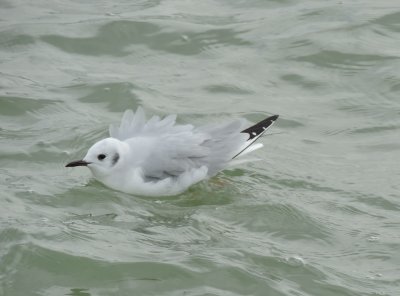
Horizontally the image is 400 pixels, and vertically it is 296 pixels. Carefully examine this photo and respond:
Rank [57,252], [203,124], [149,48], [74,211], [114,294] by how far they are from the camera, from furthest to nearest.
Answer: [149,48], [203,124], [74,211], [57,252], [114,294]

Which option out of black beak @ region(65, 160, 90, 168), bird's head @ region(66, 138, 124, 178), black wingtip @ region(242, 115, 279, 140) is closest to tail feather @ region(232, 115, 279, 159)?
black wingtip @ region(242, 115, 279, 140)

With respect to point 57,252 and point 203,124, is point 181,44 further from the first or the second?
point 57,252

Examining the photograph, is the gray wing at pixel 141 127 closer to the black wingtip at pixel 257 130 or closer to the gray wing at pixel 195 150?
the gray wing at pixel 195 150

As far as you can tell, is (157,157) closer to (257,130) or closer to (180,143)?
(180,143)

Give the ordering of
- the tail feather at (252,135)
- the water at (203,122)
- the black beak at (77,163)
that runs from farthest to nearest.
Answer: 1. the tail feather at (252,135)
2. the black beak at (77,163)
3. the water at (203,122)

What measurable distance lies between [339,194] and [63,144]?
251 cm

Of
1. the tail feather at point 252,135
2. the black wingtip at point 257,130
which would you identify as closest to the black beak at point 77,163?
the tail feather at point 252,135

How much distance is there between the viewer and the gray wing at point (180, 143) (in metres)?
8.30

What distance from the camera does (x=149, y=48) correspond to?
1159 centimetres

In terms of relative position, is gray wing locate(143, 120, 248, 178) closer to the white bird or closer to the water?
the white bird

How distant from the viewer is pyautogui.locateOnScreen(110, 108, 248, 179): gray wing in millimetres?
8297

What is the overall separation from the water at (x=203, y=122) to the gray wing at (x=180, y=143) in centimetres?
28

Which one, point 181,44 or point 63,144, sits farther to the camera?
point 181,44

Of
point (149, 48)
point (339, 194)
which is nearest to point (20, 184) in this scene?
point (339, 194)
